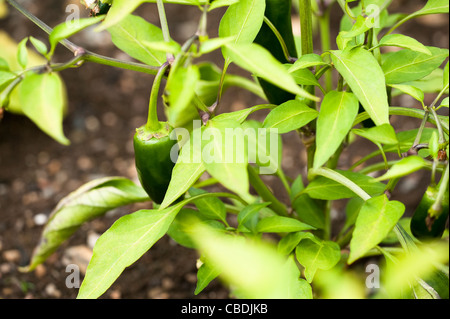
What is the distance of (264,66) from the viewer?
62 centimetres

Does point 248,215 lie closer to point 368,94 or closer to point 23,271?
point 368,94

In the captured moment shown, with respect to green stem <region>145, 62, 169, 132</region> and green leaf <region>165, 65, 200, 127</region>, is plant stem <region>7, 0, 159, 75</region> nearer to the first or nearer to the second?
green stem <region>145, 62, 169, 132</region>

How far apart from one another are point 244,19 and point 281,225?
14.4 inches

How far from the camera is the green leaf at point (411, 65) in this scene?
0.90m

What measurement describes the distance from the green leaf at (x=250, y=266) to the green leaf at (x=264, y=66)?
33 centimetres

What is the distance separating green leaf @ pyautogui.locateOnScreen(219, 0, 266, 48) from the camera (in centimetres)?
84

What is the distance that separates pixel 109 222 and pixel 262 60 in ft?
3.31

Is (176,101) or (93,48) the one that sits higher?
(176,101)

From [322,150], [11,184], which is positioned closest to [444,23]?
[322,150]

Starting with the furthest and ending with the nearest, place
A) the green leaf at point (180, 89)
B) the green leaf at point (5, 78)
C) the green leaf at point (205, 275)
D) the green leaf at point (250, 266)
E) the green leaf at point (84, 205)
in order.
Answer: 1. the green leaf at point (84, 205)
2. the green leaf at point (205, 275)
3. the green leaf at point (250, 266)
4. the green leaf at point (5, 78)
5. the green leaf at point (180, 89)

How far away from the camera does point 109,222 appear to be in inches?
59.4

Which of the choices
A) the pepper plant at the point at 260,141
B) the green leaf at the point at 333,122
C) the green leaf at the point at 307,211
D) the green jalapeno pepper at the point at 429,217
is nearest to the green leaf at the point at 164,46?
the pepper plant at the point at 260,141

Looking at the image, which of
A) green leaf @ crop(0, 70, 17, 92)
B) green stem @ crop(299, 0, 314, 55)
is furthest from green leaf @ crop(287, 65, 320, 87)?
green leaf @ crop(0, 70, 17, 92)

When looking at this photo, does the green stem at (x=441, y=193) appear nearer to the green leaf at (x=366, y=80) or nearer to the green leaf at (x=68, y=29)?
the green leaf at (x=366, y=80)
